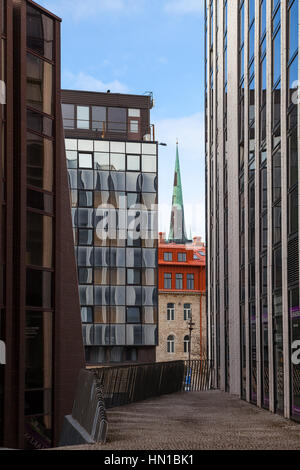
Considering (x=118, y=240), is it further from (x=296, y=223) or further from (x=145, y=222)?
(x=296, y=223)

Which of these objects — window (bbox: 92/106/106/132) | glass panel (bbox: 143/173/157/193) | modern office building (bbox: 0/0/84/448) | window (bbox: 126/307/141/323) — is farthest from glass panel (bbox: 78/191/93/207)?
modern office building (bbox: 0/0/84/448)

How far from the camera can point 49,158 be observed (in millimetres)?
25203

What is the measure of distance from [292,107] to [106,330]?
45089 millimetres

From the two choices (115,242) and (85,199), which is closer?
(115,242)

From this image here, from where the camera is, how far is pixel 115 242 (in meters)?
65.4

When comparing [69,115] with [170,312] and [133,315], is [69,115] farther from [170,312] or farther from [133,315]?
[170,312]

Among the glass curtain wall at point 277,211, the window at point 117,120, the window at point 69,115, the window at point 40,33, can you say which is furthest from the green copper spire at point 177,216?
the glass curtain wall at point 277,211

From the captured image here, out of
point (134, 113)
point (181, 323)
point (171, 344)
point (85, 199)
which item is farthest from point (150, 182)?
point (171, 344)

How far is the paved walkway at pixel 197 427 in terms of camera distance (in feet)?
46.0

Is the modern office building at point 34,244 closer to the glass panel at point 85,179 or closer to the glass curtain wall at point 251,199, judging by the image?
the glass curtain wall at point 251,199

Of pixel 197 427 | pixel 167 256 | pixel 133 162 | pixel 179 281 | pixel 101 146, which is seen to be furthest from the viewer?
pixel 179 281

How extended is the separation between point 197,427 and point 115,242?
4682 cm

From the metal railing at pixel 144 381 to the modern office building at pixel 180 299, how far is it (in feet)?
186
